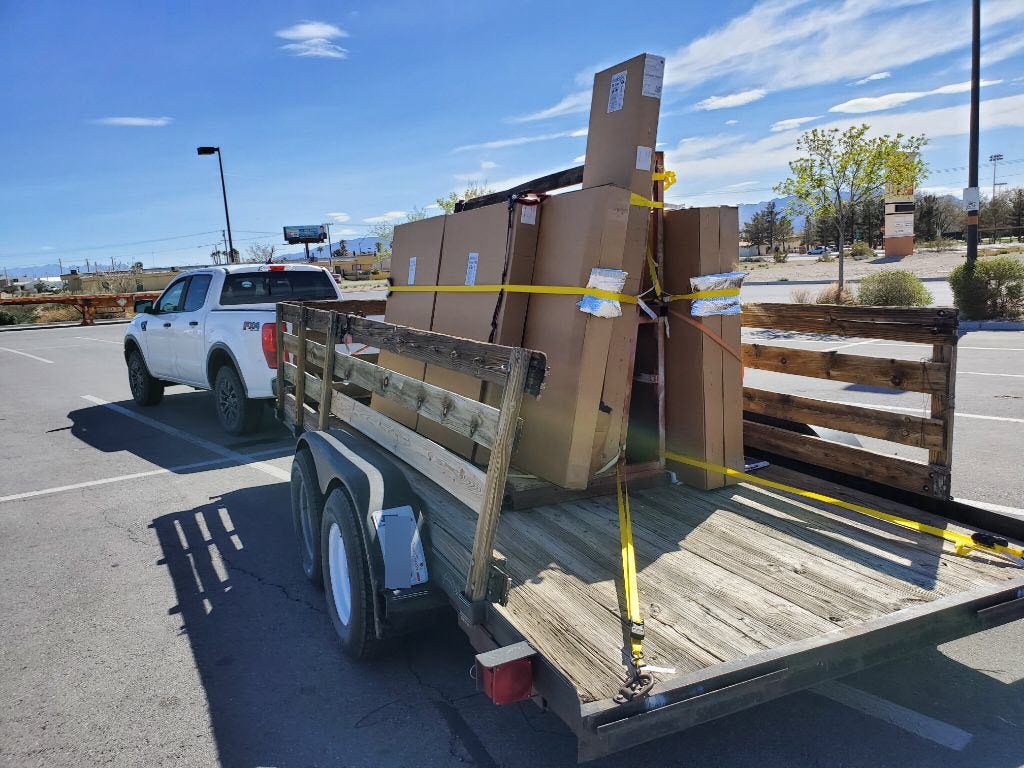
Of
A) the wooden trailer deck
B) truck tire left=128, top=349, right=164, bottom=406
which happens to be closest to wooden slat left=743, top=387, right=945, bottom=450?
the wooden trailer deck

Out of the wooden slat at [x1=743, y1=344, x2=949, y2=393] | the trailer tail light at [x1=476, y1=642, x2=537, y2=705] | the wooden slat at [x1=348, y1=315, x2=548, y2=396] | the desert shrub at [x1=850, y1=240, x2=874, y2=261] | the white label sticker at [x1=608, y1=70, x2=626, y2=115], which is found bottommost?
the trailer tail light at [x1=476, y1=642, x2=537, y2=705]

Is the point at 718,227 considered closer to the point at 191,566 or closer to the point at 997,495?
the point at 997,495

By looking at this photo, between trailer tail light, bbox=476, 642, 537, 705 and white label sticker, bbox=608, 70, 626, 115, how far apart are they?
274 centimetres

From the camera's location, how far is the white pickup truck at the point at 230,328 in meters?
7.74

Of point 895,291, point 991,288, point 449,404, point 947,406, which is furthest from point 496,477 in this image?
point 991,288

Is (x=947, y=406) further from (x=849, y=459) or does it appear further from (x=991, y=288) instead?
(x=991, y=288)

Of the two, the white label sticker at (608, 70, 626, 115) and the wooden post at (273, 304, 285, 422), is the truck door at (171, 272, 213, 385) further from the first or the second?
the white label sticker at (608, 70, 626, 115)

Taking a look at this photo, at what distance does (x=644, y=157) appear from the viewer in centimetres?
358

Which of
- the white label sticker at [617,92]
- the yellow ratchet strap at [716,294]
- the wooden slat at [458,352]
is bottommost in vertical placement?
the wooden slat at [458,352]

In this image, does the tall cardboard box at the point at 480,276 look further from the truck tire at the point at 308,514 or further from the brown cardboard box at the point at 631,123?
the truck tire at the point at 308,514

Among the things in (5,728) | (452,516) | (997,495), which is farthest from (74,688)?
(997,495)

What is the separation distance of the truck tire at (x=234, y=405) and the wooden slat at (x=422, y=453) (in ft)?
12.5

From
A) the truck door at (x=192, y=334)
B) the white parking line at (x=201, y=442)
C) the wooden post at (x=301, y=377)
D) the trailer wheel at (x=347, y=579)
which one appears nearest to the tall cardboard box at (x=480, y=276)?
the trailer wheel at (x=347, y=579)

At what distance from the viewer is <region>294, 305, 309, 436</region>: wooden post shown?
5.16m
